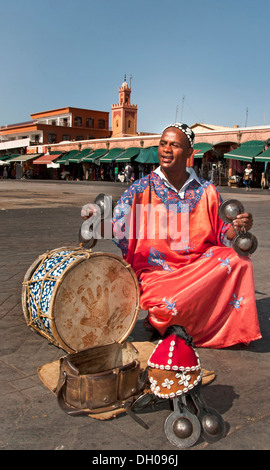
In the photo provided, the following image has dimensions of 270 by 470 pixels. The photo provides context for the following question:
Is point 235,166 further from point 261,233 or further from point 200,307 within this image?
point 200,307

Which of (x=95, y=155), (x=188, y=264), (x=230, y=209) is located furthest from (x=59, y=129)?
(x=230, y=209)

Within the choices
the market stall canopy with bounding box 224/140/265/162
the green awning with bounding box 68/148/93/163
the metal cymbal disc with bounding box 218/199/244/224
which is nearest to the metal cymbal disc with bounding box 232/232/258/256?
the metal cymbal disc with bounding box 218/199/244/224

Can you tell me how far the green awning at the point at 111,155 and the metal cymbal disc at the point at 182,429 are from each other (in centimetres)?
3309

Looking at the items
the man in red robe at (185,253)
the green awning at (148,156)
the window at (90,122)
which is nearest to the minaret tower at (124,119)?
the window at (90,122)

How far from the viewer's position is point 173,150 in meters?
3.36

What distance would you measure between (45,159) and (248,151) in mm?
23872

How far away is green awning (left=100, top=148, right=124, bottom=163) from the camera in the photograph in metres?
35.0

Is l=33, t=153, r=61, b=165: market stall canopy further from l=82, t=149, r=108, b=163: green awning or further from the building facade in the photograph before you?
l=82, t=149, r=108, b=163: green awning

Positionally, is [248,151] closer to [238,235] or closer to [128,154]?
[128,154]

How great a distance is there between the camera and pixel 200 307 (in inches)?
124

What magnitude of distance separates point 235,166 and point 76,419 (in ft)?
88.7

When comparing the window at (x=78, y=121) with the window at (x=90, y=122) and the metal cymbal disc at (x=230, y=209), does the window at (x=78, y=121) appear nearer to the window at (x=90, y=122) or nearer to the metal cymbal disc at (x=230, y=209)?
the window at (x=90, y=122)

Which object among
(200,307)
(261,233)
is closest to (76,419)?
(200,307)

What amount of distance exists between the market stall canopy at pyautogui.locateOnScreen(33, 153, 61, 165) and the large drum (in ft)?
134
